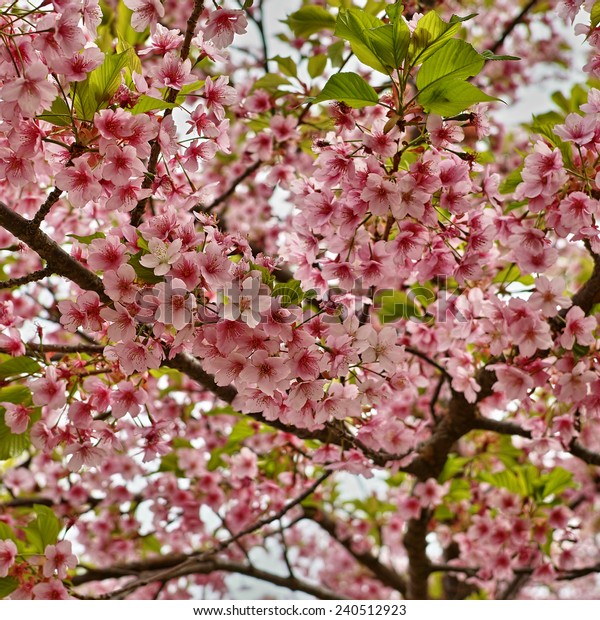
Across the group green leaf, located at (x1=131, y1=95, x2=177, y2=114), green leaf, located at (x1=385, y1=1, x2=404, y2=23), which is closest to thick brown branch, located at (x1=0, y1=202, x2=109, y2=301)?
green leaf, located at (x1=131, y1=95, x2=177, y2=114)

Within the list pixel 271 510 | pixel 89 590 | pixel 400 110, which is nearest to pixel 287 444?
pixel 271 510

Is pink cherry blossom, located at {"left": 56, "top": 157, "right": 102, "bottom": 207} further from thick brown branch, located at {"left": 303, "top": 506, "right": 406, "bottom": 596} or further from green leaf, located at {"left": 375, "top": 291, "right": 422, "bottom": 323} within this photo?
thick brown branch, located at {"left": 303, "top": 506, "right": 406, "bottom": 596}

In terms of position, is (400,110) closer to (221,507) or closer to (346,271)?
(346,271)

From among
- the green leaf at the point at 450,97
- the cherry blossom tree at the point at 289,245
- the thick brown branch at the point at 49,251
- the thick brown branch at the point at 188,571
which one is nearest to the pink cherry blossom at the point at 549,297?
the cherry blossom tree at the point at 289,245

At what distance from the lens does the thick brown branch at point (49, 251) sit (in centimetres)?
152

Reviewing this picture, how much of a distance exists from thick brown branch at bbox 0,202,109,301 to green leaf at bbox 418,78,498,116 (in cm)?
96

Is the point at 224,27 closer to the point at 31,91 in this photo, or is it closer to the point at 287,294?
the point at 31,91

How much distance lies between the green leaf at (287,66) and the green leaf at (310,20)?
0.45 feet

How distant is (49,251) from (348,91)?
2.81 feet

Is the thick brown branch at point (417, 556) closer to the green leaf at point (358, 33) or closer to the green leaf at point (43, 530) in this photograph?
the green leaf at point (43, 530)

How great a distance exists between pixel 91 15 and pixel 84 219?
1.31m

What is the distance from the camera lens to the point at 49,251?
1.58 m

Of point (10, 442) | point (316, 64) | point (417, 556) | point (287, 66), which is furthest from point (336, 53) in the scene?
point (417, 556)

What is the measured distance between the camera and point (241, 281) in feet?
4.56
